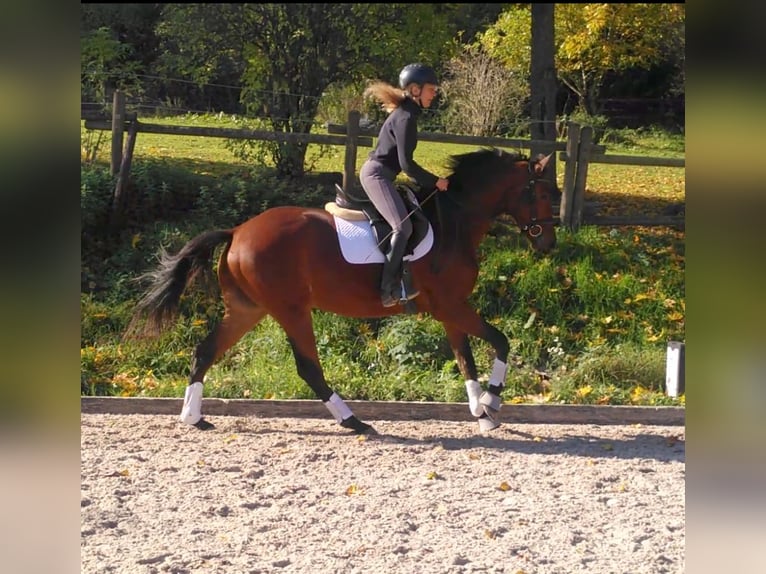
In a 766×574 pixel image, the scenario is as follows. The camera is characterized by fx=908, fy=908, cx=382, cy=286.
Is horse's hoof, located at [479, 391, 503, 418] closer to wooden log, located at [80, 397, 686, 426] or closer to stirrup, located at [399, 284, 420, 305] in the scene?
wooden log, located at [80, 397, 686, 426]

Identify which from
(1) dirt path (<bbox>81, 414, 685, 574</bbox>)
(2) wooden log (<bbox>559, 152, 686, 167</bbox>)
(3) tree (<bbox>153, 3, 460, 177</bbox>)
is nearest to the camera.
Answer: (1) dirt path (<bbox>81, 414, 685, 574</bbox>)

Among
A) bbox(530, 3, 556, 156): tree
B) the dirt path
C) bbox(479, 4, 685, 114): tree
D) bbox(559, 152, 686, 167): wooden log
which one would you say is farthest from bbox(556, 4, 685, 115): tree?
the dirt path

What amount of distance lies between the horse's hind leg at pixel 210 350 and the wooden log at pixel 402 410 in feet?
1.42

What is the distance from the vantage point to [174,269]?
7039 mm

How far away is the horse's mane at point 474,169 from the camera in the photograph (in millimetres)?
7145

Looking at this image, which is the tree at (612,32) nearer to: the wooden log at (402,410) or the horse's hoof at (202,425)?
the wooden log at (402,410)

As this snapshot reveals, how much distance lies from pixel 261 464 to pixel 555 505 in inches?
79.1

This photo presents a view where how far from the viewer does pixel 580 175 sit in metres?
11.3

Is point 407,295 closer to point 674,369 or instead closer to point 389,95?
point 389,95

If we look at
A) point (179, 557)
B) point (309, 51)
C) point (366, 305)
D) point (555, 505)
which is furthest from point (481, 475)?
point (309, 51)

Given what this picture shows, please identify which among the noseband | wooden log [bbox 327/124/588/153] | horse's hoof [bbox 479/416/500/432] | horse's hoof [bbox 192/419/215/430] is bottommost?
horse's hoof [bbox 192/419/215/430]

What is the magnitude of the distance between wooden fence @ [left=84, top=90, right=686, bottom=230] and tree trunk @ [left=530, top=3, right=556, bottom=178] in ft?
3.29

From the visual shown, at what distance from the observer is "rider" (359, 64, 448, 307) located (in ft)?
21.3
